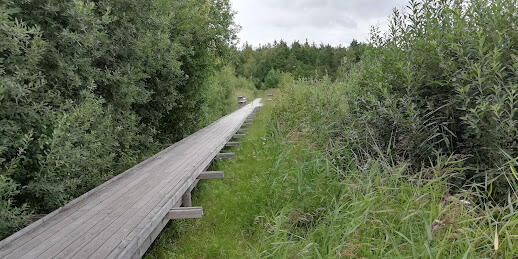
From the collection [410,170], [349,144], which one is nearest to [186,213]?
[349,144]

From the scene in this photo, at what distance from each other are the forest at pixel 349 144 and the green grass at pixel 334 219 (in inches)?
0.7

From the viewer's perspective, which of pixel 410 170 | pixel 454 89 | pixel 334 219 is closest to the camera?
pixel 334 219

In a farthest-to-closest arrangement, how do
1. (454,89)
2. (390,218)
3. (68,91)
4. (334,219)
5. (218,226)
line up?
(68,91) < (218,226) < (454,89) < (334,219) < (390,218)

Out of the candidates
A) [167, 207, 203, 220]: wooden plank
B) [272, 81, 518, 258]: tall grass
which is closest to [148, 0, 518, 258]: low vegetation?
[272, 81, 518, 258]: tall grass

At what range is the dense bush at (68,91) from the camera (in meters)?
2.95

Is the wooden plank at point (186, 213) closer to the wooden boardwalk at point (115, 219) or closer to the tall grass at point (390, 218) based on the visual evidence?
the wooden boardwalk at point (115, 219)

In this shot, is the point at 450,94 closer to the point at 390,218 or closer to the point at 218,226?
the point at 390,218

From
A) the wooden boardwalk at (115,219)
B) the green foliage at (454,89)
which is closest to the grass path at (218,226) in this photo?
the wooden boardwalk at (115,219)

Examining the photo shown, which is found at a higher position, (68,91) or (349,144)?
(68,91)

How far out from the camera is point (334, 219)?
265 centimetres

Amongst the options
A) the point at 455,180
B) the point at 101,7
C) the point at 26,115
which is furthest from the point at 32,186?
the point at 455,180

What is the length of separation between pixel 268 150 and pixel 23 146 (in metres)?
3.69

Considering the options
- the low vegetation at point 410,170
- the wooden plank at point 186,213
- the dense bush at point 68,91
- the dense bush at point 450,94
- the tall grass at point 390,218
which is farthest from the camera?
the wooden plank at point 186,213

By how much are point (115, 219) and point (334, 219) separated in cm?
178
